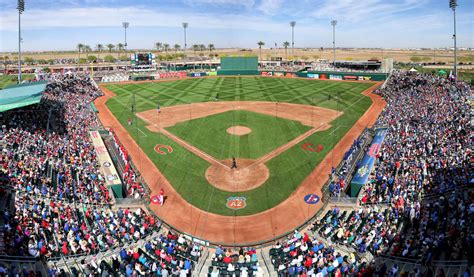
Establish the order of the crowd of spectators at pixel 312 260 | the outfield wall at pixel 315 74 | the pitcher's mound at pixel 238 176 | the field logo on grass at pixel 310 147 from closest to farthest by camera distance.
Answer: the crowd of spectators at pixel 312 260, the pitcher's mound at pixel 238 176, the field logo on grass at pixel 310 147, the outfield wall at pixel 315 74

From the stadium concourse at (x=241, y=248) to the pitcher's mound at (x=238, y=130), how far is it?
14493mm

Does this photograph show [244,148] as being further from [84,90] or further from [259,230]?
[84,90]

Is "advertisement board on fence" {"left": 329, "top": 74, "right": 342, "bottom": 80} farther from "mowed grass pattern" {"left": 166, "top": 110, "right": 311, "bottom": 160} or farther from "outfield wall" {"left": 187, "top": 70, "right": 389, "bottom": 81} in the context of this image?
"mowed grass pattern" {"left": 166, "top": 110, "right": 311, "bottom": 160}

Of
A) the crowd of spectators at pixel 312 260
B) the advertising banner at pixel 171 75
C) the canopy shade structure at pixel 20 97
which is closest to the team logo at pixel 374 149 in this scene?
the crowd of spectators at pixel 312 260

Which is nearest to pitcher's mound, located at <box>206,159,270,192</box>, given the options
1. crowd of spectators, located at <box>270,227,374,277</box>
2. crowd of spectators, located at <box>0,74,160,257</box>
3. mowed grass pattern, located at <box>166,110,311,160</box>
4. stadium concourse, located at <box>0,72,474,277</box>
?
mowed grass pattern, located at <box>166,110,311,160</box>

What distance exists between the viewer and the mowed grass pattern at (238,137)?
3653 cm

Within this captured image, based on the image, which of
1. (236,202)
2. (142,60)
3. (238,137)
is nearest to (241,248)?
(236,202)

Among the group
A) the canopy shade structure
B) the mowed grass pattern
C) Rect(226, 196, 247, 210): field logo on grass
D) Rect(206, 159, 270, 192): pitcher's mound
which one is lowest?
Rect(226, 196, 247, 210): field logo on grass

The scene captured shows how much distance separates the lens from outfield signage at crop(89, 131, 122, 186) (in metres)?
27.1

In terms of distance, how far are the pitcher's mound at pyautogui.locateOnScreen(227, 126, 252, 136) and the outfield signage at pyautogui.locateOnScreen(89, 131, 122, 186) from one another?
49.9 ft

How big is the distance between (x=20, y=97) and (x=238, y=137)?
23.4 metres

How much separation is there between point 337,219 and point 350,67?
270ft

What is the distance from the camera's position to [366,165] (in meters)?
28.5

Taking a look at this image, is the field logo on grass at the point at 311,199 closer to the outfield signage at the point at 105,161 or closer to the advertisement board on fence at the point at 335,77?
the outfield signage at the point at 105,161
